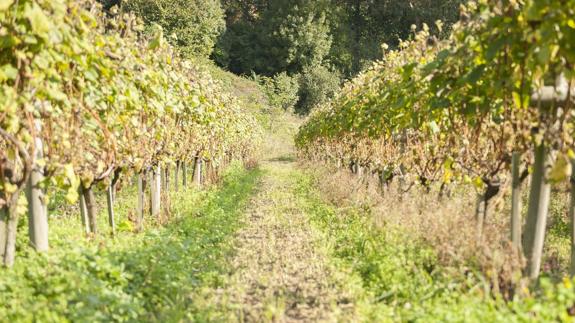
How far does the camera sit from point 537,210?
4355 mm

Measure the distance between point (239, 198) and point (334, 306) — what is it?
9210 millimetres

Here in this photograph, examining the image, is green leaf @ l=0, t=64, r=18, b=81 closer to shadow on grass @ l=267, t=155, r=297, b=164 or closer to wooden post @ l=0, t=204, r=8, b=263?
wooden post @ l=0, t=204, r=8, b=263

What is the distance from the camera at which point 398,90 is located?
21.7 feet

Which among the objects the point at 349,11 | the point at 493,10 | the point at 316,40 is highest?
the point at 349,11

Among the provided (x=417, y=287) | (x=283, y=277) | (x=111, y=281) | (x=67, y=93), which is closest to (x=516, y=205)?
(x=417, y=287)

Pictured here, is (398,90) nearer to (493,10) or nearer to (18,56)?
(493,10)

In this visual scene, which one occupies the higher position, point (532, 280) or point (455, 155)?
point (455, 155)

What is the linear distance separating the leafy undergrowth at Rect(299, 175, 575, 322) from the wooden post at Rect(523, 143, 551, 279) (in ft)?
0.90

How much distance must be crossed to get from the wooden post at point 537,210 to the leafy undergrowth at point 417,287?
274 millimetres

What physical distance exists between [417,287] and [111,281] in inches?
115

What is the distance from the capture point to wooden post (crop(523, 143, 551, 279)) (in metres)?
4.30

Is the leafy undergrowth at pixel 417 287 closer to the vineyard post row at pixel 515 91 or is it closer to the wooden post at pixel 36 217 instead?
the vineyard post row at pixel 515 91

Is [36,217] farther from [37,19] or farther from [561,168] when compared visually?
[561,168]

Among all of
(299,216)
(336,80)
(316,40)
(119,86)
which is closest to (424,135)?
(299,216)
